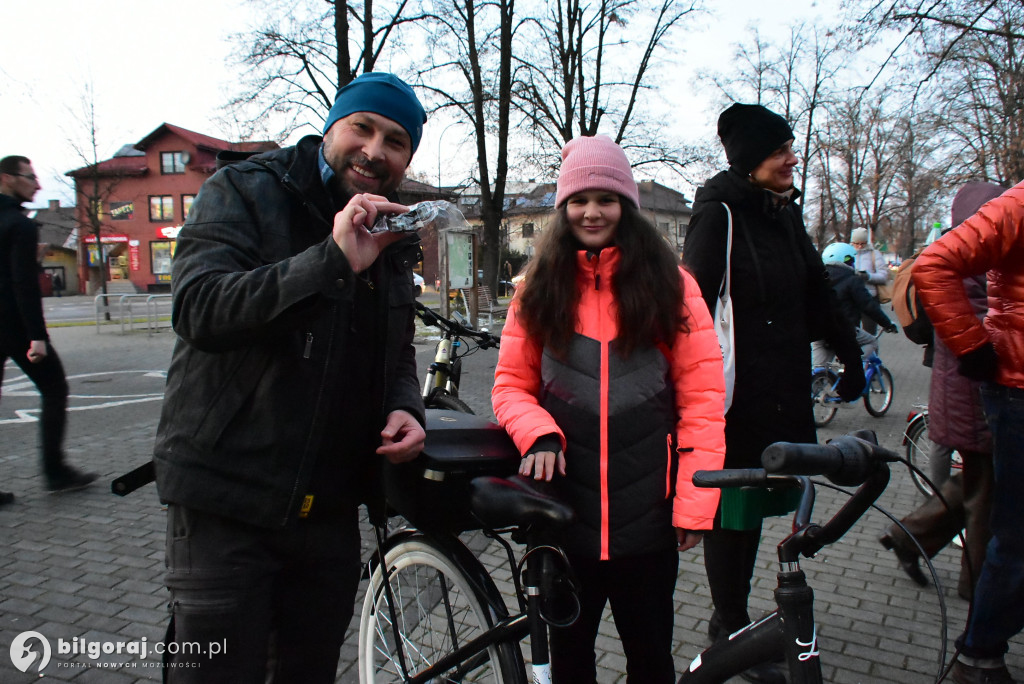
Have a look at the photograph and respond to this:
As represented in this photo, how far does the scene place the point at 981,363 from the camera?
8.28ft

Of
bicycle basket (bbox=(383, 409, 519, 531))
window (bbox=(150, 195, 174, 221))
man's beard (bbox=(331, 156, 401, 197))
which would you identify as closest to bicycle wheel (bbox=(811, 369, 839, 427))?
bicycle basket (bbox=(383, 409, 519, 531))

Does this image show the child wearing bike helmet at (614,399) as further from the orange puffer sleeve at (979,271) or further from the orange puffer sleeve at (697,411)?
the orange puffer sleeve at (979,271)

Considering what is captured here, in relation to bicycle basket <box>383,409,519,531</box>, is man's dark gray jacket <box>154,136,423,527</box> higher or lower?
higher

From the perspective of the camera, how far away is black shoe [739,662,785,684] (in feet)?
5.51

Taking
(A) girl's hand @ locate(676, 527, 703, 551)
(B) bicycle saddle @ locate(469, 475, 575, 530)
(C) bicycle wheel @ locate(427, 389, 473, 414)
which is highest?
(B) bicycle saddle @ locate(469, 475, 575, 530)

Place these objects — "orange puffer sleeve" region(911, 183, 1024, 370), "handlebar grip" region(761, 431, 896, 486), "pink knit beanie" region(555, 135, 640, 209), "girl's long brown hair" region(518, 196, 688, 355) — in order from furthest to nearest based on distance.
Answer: "orange puffer sleeve" region(911, 183, 1024, 370) → "pink knit beanie" region(555, 135, 640, 209) → "girl's long brown hair" region(518, 196, 688, 355) → "handlebar grip" region(761, 431, 896, 486)

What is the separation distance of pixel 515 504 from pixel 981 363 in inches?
71.2

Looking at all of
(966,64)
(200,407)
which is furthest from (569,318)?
(966,64)

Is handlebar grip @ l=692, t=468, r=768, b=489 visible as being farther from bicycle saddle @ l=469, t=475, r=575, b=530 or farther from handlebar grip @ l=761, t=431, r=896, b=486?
bicycle saddle @ l=469, t=475, r=575, b=530

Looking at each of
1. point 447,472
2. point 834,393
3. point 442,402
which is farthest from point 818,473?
point 834,393

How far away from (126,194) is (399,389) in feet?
193

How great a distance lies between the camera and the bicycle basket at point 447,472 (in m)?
1.96

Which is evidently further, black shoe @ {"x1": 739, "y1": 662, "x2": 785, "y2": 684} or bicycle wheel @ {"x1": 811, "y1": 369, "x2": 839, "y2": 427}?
bicycle wheel @ {"x1": 811, "y1": 369, "x2": 839, "y2": 427}

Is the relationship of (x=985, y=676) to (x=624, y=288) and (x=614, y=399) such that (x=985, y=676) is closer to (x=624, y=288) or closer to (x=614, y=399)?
(x=614, y=399)
